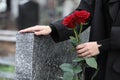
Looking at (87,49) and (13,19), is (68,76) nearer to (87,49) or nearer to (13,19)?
(87,49)

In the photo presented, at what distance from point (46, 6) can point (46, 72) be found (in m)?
18.8

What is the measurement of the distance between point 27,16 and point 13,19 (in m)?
7.22

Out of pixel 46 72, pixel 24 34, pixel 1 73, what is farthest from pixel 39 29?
pixel 1 73

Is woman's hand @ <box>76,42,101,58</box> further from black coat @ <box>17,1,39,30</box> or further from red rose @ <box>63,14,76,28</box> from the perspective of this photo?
black coat @ <box>17,1,39,30</box>

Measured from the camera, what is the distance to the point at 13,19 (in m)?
17.8

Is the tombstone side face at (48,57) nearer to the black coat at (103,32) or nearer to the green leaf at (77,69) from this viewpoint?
the black coat at (103,32)

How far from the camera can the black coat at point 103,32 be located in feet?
9.79

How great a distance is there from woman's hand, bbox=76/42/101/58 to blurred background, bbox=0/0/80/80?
Result: 133 inches

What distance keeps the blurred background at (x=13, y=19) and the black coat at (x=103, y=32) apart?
306cm

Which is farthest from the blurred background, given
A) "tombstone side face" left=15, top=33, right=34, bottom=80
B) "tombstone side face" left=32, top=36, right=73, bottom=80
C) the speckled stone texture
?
"tombstone side face" left=15, top=33, right=34, bottom=80

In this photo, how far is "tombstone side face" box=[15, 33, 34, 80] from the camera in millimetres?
3131

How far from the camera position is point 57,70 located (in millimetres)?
3518

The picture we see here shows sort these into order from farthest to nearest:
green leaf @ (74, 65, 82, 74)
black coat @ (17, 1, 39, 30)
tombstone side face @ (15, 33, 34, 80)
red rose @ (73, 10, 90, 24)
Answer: black coat @ (17, 1, 39, 30) < tombstone side face @ (15, 33, 34, 80) < green leaf @ (74, 65, 82, 74) < red rose @ (73, 10, 90, 24)

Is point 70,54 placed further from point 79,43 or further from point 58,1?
point 58,1
